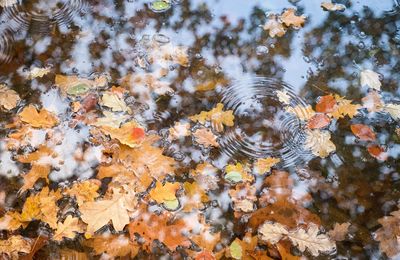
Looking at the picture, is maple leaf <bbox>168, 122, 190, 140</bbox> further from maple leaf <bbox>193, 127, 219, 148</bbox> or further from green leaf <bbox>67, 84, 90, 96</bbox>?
green leaf <bbox>67, 84, 90, 96</bbox>

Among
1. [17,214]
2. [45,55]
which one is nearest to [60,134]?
[17,214]

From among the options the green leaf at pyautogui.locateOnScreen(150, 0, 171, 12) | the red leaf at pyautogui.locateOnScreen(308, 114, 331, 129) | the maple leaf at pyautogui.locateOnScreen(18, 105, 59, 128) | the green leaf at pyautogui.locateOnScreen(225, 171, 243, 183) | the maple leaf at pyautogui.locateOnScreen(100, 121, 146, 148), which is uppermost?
the green leaf at pyautogui.locateOnScreen(150, 0, 171, 12)

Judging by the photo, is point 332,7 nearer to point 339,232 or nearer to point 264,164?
point 264,164

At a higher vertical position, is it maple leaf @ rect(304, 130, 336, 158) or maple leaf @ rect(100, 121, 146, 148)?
maple leaf @ rect(100, 121, 146, 148)

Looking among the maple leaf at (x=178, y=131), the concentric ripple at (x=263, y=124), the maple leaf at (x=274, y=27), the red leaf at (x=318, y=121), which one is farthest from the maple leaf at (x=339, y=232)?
the maple leaf at (x=274, y=27)

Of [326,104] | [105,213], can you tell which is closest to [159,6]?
[326,104]

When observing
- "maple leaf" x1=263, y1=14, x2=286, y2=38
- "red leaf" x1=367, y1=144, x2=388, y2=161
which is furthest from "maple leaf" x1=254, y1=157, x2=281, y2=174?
"maple leaf" x1=263, y1=14, x2=286, y2=38
